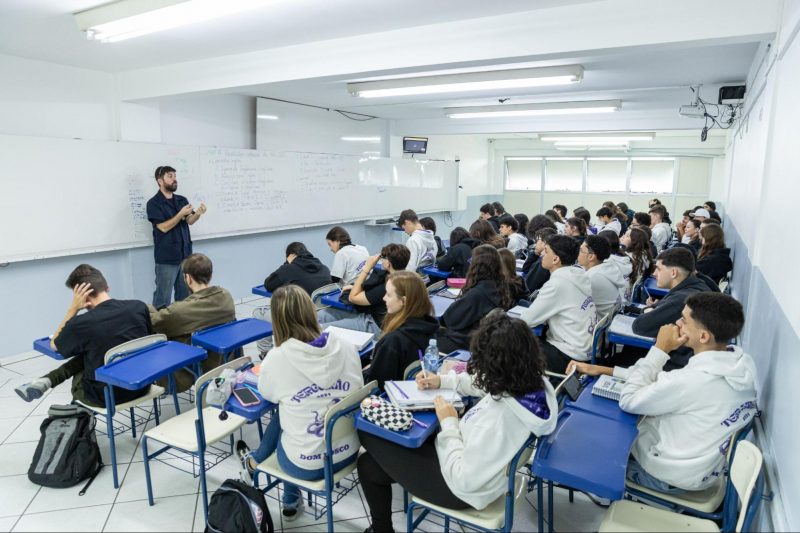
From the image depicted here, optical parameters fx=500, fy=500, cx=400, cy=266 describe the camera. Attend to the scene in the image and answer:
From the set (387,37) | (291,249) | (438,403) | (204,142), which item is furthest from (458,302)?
(204,142)

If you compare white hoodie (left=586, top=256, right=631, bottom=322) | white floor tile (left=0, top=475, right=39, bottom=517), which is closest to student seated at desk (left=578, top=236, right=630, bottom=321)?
white hoodie (left=586, top=256, right=631, bottom=322)

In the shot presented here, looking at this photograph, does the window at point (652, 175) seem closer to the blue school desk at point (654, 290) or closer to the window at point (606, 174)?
the window at point (606, 174)

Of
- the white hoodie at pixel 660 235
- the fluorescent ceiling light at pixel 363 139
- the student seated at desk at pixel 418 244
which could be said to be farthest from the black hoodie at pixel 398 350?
the fluorescent ceiling light at pixel 363 139

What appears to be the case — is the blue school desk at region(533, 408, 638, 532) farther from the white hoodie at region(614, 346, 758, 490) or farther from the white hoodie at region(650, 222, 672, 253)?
the white hoodie at region(650, 222, 672, 253)

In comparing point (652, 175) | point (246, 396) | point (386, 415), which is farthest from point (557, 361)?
point (652, 175)

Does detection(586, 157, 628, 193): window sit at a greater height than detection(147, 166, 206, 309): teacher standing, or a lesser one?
greater

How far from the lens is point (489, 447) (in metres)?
1.78

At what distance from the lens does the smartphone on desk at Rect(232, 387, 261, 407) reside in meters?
2.21

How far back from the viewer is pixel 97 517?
252 cm

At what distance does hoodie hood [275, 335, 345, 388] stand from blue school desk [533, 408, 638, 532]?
89cm

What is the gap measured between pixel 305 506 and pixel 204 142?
5.00 metres

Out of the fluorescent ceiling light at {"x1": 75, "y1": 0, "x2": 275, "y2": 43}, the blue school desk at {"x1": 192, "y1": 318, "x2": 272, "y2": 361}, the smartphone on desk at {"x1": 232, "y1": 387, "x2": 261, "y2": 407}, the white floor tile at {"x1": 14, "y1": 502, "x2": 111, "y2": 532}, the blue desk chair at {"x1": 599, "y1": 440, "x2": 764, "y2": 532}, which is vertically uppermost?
the fluorescent ceiling light at {"x1": 75, "y1": 0, "x2": 275, "y2": 43}

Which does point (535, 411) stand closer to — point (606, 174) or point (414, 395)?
point (414, 395)

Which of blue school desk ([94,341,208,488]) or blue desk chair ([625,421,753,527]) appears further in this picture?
blue school desk ([94,341,208,488])
